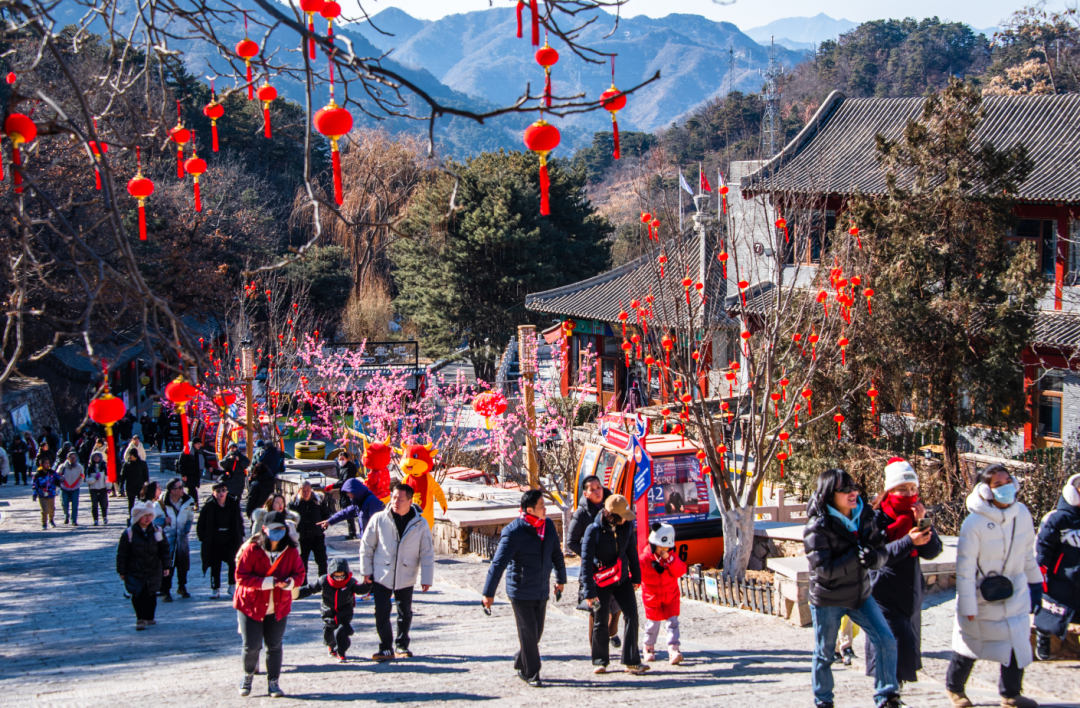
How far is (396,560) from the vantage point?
610 centimetres

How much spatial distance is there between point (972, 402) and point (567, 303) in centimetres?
1428

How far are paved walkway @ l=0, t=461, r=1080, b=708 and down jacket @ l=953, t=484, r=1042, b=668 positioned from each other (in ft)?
1.30

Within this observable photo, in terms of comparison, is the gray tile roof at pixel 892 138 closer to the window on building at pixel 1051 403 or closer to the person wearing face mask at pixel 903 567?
the window on building at pixel 1051 403

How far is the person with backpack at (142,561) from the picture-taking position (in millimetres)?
7250

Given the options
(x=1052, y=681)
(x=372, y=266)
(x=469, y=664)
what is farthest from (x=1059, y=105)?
(x=372, y=266)

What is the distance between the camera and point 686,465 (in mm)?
9562

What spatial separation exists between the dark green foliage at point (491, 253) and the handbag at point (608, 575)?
82.2 feet

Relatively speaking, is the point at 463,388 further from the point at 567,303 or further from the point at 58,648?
the point at 58,648

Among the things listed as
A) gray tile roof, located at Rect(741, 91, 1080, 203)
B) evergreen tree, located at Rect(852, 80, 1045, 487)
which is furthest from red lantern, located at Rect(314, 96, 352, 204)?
gray tile roof, located at Rect(741, 91, 1080, 203)

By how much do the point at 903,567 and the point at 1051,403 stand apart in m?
13.4

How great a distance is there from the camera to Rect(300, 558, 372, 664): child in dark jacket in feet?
20.0

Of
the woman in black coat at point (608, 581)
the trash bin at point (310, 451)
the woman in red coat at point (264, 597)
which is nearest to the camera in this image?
the woman in red coat at point (264, 597)

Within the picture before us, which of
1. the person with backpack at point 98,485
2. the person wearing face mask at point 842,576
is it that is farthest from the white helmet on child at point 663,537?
the person with backpack at point 98,485

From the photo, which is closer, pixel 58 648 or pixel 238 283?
pixel 58 648
